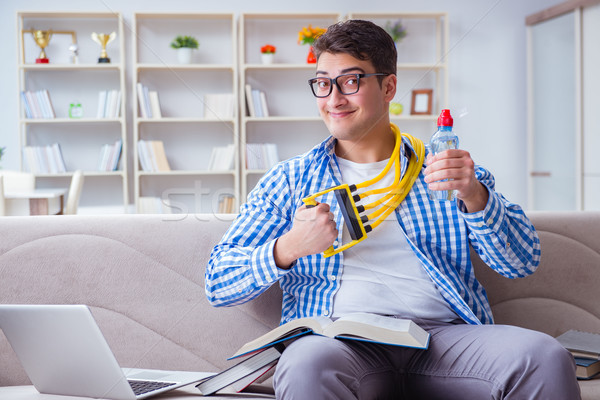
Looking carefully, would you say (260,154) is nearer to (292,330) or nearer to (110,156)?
(110,156)

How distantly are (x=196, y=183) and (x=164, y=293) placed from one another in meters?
3.53

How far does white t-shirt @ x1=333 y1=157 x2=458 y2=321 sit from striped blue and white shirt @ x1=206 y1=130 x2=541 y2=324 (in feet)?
0.07

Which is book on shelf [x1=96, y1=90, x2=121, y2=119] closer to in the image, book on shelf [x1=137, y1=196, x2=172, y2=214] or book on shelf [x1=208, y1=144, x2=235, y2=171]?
book on shelf [x1=137, y1=196, x2=172, y2=214]

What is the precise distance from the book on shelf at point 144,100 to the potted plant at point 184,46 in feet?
1.26

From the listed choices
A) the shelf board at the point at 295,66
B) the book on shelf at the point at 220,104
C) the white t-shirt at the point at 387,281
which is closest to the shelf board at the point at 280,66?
the shelf board at the point at 295,66

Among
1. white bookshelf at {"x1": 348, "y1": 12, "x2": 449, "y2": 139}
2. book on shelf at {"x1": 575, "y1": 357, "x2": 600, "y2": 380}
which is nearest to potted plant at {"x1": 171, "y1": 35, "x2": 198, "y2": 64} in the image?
white bookshelf at {"x1": 348, "y1": 12, "x2": 449, "y2": 139}

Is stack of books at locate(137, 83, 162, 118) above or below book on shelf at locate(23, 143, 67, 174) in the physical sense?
above

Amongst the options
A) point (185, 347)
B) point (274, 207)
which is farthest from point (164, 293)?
point (274, 207)

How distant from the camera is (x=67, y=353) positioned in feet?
3.75

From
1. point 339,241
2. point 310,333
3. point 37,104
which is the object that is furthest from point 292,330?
point 37,104

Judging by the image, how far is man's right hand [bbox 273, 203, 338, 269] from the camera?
1.21 m

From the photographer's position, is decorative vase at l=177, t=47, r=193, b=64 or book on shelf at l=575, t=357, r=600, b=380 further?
decorative vase at l=177, t=47, r=193, b=64

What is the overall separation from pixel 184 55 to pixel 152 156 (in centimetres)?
87

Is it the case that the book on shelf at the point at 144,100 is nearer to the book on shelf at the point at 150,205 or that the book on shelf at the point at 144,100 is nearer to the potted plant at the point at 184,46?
the potted plant at the point at 184,46
